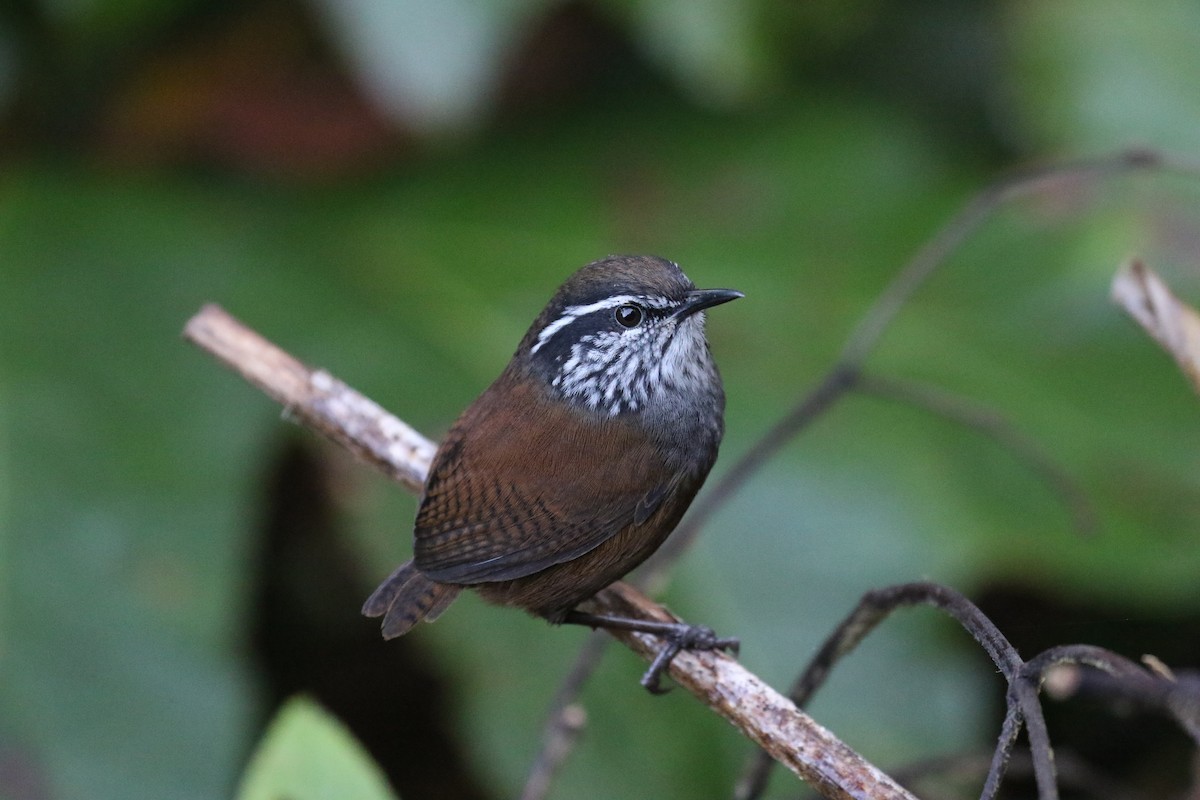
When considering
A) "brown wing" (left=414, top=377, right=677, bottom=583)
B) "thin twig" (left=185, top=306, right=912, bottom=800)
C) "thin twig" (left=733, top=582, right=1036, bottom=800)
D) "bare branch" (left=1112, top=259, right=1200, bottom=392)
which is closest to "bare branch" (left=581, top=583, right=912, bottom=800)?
"thin twig" (left=185, top=306, right=912, bottom=800)

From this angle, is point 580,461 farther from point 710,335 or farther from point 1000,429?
point 710,335

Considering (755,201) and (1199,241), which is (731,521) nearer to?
(755,201)

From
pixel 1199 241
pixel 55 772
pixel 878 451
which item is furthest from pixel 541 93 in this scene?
pixel 55 772

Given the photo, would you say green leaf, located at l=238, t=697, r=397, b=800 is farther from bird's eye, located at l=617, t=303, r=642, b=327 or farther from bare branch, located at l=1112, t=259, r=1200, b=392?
bare branch, located at l=1112, t=259, r=1200, b=392

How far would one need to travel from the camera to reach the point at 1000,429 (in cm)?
315

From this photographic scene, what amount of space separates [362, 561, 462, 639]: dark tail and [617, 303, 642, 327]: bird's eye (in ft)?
2.20

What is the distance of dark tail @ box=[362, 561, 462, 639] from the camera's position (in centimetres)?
281

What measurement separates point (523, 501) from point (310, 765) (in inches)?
28.7

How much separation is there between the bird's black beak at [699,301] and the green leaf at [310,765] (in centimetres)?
115

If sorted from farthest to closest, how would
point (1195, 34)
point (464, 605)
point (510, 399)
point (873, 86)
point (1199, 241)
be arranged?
1. point (873, 86)
2. point (1195, 34)
3. point (1199, 241)
4. point (464, 605)
5. point (510, 399)

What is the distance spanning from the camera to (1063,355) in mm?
4387

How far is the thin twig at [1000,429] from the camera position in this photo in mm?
3148

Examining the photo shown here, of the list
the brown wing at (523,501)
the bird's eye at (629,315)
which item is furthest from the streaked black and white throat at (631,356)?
the brown wing at (523,501)

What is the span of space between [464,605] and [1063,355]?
81.9 inches
